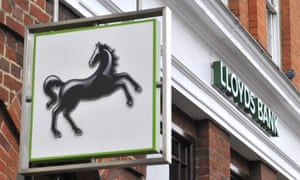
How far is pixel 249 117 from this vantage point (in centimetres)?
1448

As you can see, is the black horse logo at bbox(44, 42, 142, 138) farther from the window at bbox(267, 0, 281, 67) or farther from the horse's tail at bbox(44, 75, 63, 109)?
the window at bbox(267, 0, 281, 67)

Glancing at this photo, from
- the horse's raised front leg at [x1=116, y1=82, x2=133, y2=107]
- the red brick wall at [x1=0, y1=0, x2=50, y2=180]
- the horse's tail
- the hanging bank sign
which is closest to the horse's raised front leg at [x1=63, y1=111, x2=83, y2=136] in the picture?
the horse's tail

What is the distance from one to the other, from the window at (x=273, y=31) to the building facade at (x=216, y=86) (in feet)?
0.05

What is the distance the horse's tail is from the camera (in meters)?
7.98

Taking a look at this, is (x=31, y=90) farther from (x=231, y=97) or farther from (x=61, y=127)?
(x=231, y=97)

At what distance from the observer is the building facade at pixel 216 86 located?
8.66 meters

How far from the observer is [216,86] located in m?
13.4

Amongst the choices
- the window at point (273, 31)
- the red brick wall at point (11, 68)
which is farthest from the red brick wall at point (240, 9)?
the red brick wall at point (11, 68)

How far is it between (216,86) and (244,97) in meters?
0.98

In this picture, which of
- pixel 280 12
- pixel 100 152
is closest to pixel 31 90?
pixel 100 152

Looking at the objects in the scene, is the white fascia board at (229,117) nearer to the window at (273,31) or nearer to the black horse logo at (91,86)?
the window at (273,31)

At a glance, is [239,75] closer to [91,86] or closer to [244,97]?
[244,97]

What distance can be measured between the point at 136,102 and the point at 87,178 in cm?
212

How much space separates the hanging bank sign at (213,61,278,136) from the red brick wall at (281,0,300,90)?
5.31 ft
